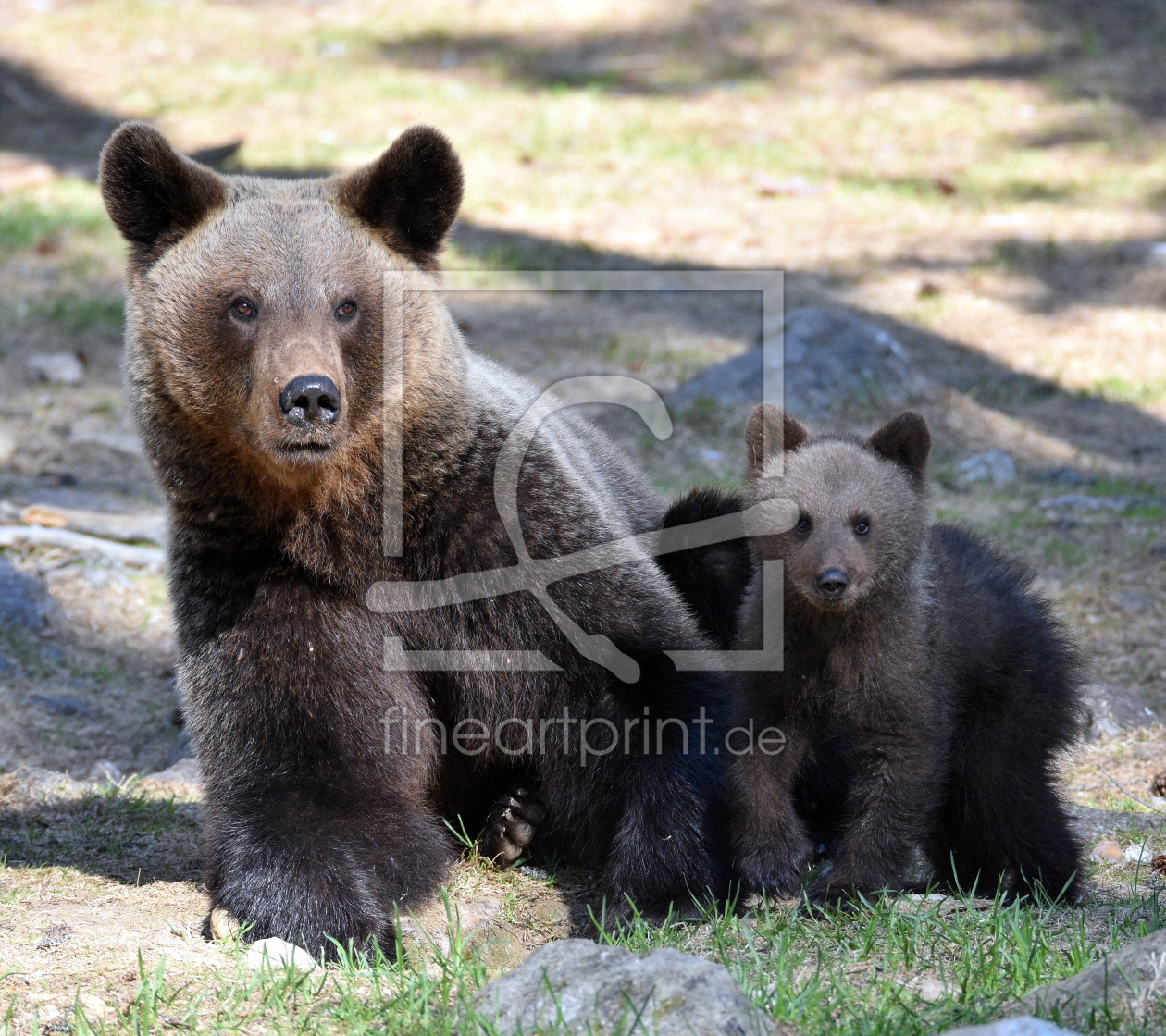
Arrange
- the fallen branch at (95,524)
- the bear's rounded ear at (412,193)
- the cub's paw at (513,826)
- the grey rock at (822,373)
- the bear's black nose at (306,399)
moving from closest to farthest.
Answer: the bear's black nose at (306,399), the bear's rounded ear at (412,193), the cub's paw at (513,826), the fallen branch at (95,524), the grey rock at (822,373)

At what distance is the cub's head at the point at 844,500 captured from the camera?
3850 mm

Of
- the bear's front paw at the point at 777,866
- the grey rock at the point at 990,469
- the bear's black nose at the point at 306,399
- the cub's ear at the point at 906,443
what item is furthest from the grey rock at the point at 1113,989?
Result: the grey rock at the point at 990,469

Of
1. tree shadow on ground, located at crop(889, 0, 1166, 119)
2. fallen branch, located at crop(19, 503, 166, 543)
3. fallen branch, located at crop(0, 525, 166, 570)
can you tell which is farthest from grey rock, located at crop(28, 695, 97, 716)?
tree shadow on ground, located at crop(889, 0, 1166, 119)

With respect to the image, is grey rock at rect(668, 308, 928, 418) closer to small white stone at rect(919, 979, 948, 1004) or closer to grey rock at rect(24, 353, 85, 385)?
grey rock at rect(24, 353, 85, 385)

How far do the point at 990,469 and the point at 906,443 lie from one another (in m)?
4.80

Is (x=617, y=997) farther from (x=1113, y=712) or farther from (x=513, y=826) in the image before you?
(x=1113, y=712)

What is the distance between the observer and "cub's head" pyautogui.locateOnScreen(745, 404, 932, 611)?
385 centimetres

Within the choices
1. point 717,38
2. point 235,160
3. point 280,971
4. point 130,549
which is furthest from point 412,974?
point 717,38

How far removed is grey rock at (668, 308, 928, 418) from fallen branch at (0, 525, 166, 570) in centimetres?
383

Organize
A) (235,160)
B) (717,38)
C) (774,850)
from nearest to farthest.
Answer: (774,850)
(235,160)
(717,38)

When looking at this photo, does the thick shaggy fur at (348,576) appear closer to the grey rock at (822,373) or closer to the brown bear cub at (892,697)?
the brown bear cub at (892,697)

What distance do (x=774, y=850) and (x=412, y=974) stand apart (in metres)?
1.15

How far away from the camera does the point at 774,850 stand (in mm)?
3930

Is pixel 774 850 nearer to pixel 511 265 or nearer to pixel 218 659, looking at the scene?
pixel 218 659
